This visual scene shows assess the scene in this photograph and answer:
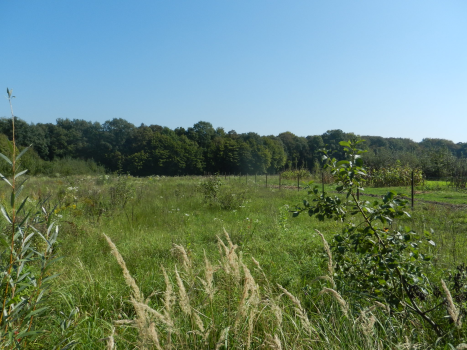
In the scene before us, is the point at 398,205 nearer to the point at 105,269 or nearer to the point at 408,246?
the point at 408,246

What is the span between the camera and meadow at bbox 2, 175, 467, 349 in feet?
4.64

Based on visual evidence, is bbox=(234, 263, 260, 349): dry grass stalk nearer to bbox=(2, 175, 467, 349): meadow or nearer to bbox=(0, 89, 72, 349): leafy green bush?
bbox=(2, 175, 467, 349): meadow

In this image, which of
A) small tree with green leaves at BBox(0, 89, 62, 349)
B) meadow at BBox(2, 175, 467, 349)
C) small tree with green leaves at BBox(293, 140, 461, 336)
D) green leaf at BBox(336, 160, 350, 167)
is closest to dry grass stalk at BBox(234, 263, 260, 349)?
meadow at BBox(2, 175, 467, 349)

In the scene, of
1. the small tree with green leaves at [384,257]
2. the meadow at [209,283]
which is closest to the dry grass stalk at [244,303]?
the meadow at [209,283]

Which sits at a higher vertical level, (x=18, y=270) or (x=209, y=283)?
(x=18, y=270)

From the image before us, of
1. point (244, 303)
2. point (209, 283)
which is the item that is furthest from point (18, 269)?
point (244, 303)

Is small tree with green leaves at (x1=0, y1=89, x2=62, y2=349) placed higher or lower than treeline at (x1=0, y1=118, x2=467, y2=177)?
lower

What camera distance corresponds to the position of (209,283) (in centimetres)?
135

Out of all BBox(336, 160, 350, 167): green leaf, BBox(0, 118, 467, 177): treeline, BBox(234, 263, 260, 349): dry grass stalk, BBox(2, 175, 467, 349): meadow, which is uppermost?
BBox(0, 118, 467, 177): treeline

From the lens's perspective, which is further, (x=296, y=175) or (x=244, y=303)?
(x=296, y=175)

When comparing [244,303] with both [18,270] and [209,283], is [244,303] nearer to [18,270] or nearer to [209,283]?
[209,283]

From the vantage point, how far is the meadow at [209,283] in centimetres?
142

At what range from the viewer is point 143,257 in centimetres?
395

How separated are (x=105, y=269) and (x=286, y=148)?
5667 centimetres
